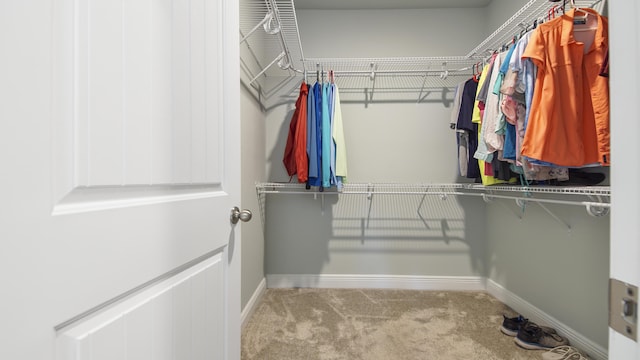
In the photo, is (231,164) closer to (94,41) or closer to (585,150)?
(94,41)

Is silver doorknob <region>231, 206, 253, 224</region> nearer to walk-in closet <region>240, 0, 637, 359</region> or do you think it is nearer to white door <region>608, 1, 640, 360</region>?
white door <region>608, 1, 640, 360</region>

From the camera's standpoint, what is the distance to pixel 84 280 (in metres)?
0.40

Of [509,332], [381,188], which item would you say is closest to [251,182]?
[381,188]

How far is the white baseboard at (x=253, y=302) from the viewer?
177cm

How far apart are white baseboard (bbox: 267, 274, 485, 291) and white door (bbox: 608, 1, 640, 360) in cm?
214

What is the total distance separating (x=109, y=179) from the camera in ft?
1.46

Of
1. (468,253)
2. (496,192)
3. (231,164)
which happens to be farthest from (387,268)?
(231,164)

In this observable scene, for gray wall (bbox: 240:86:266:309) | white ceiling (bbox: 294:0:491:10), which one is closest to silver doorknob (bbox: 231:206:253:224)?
gray wall (bbox: 240:86:266:309)

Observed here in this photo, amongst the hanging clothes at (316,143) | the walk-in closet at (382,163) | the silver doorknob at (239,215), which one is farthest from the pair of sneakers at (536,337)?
the silver doorknob at (239,215)

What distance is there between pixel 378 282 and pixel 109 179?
2.33 meters

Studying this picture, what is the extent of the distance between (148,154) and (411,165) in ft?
7.31

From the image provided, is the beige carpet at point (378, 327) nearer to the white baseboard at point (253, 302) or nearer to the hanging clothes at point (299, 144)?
the white baseboard at point (253, 302)

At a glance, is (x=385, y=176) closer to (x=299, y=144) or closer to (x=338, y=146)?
(x=338, y=146)

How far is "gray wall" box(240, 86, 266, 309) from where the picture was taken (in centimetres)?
185
